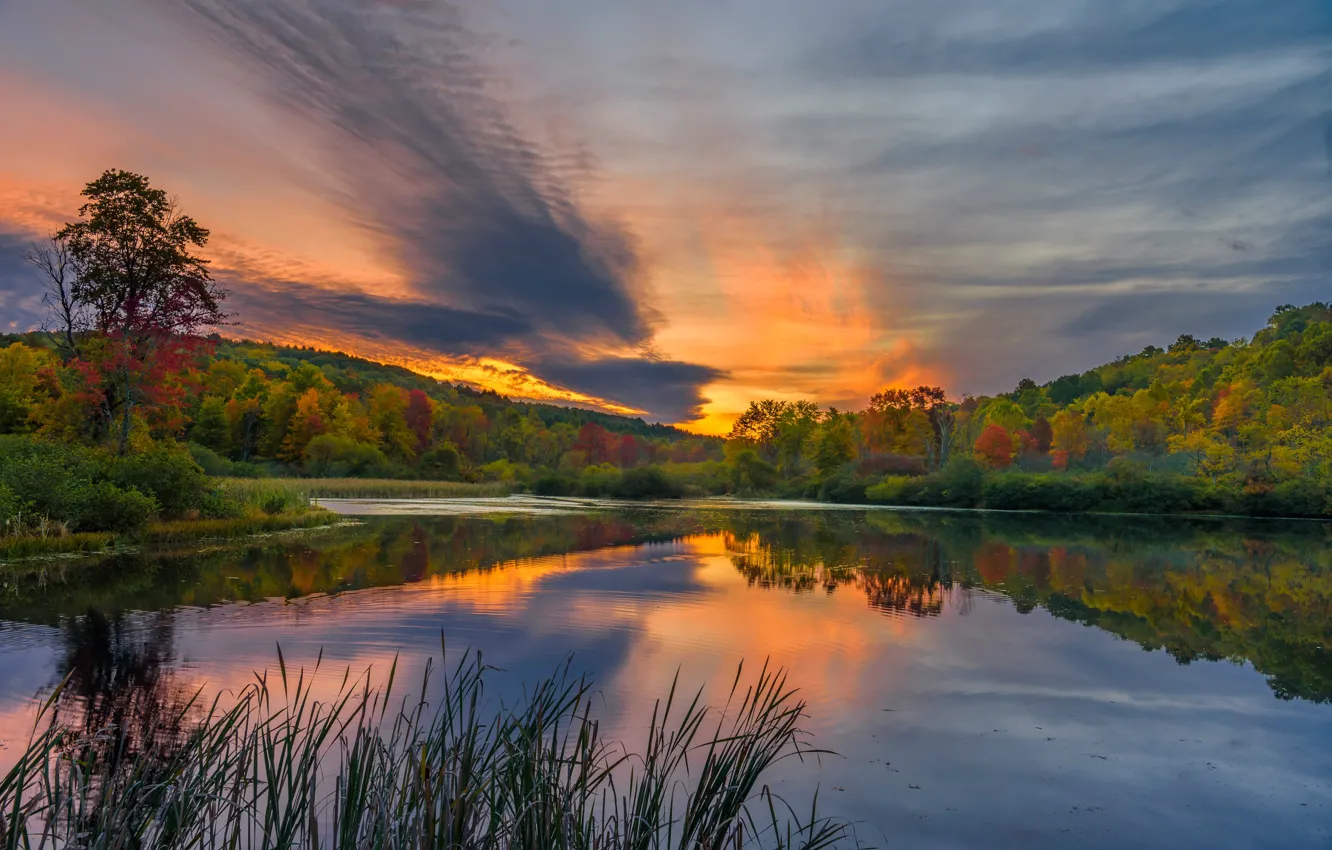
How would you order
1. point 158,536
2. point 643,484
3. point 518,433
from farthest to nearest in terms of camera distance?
point 518,433 → point 643,484 → point 158,536

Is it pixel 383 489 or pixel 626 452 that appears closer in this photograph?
pixel 383 489

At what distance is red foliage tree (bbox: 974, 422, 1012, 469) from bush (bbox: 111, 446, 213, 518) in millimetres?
66670

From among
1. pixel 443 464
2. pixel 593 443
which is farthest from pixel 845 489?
pixel 593 443

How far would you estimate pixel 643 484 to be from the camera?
61719 millimetres

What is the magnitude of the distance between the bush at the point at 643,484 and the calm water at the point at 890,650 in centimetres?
3998

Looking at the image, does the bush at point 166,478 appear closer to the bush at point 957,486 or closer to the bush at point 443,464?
the bush at point 957,486

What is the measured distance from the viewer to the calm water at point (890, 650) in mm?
5930

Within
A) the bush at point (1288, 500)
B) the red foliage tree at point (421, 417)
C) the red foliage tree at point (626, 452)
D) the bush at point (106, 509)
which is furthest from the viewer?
the red foliage tree at point (626, 452)

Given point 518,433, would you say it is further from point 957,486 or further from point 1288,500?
point 1288,500

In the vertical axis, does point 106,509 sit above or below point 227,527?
above

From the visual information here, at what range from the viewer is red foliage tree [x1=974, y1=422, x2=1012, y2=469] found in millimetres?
73812

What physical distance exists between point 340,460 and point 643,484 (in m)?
25.6

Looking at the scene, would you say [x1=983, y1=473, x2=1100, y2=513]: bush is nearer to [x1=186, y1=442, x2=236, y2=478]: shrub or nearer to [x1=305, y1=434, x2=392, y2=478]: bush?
[x1=186, y1=442, x2=236, y2=478]: shrub

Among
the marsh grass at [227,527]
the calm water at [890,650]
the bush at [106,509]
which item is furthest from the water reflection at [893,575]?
the bush at [106,509]
